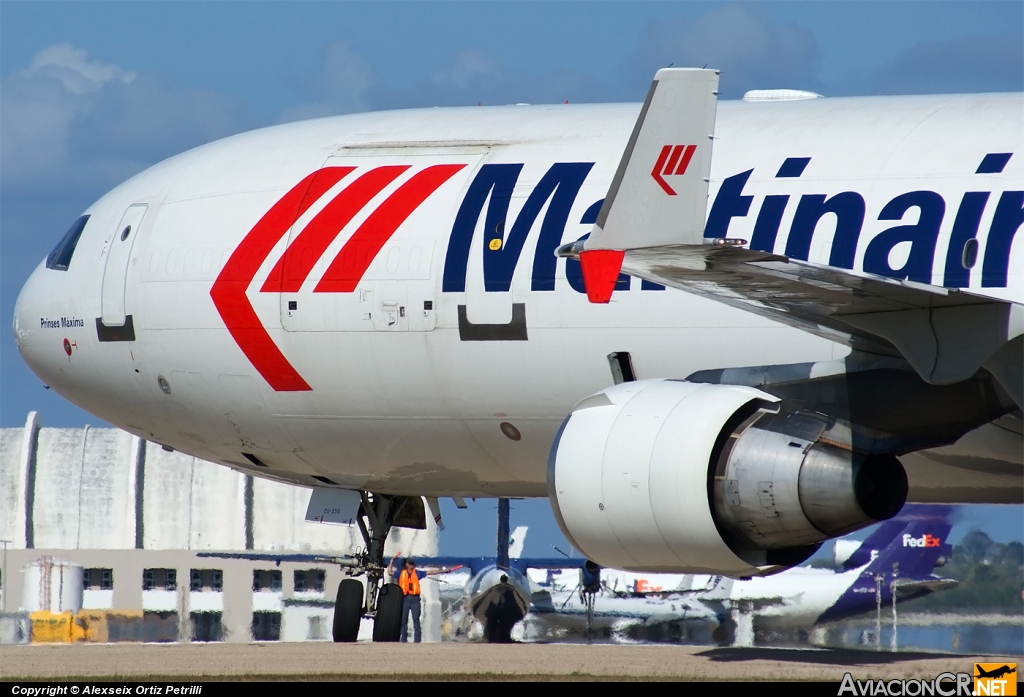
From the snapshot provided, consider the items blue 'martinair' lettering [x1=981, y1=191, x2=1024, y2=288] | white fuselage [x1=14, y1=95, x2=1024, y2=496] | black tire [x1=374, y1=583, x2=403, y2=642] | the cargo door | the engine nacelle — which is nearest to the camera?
the engine nacelle

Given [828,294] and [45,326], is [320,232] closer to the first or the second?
[45,326]

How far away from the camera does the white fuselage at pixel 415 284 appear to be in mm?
11516

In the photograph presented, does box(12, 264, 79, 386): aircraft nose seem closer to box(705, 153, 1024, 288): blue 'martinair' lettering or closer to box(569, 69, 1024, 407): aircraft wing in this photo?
box(705, 153, 1024, 288): blue 'martinair' lettering

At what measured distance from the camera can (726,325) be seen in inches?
453

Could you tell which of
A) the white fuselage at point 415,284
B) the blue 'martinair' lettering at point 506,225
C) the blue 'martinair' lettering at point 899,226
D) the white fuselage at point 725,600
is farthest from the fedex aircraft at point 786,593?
the blue 'martinair' lettering at point 899,226

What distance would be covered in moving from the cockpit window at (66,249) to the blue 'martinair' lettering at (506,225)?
4743 mm

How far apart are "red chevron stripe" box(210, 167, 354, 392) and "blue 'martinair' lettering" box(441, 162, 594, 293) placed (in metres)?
1.60

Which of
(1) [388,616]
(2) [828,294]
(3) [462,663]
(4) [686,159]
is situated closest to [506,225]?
(3) [462,663]

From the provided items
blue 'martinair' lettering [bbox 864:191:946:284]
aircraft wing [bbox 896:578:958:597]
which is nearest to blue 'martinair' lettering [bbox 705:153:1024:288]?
blue 'martinair' lettering [bbox 864:191:946:284]

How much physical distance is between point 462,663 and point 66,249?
6.91 meters

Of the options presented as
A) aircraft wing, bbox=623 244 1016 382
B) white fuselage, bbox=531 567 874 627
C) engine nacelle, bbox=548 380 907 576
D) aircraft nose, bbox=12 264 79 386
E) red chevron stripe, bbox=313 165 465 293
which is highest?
red chevron stripe, bbox=313 165 465 293

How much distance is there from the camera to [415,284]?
13.1m

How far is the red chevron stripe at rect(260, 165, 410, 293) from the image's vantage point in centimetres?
1365

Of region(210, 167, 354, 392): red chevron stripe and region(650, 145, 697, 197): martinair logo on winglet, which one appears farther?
region(210, 167, 354, 392): red chevron stripe
